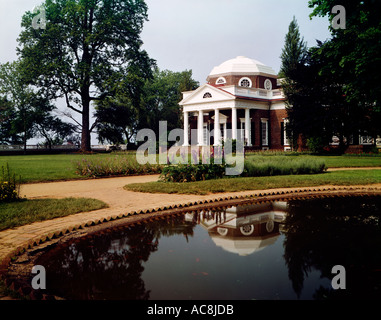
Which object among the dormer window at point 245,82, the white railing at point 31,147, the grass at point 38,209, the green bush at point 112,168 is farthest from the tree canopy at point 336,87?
the white railing at point 31,147

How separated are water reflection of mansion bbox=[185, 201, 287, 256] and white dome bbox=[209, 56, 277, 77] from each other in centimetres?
3263

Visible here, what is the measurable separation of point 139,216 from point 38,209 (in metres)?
2.36

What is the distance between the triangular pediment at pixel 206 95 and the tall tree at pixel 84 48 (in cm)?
589

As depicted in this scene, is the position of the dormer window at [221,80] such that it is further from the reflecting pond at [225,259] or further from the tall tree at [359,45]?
the reflecting pond at [225,259]

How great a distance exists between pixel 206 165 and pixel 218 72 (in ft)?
97.2

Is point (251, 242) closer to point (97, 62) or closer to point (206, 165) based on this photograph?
point (206, 165)

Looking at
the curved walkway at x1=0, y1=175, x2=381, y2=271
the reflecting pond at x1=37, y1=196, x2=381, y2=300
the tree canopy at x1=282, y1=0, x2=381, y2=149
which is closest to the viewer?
the reflecting pond at x1=37, y1=196, x2=381, y2=300

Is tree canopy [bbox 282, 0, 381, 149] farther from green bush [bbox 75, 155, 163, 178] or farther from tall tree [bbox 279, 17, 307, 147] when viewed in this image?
green bush [bbox 75, 155, 163, 178]

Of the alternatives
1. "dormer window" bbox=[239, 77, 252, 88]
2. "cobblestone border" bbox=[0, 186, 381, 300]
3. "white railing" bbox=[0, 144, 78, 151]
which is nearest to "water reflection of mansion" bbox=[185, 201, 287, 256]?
"cobblestone border" bbox=[0, 186, 381, 300]

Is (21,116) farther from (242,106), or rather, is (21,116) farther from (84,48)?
(242,106)

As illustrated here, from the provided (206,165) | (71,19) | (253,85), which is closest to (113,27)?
(71,19)

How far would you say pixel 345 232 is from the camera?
6.10 metres

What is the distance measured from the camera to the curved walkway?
222 inches
